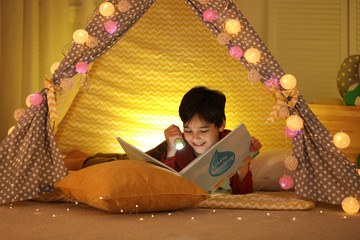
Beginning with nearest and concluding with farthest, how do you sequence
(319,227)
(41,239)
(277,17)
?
(41,239), (319,227), (277,17)

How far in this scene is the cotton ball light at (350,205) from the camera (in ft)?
6.48

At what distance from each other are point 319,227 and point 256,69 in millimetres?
777

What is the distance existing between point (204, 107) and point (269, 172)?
0.52 metres

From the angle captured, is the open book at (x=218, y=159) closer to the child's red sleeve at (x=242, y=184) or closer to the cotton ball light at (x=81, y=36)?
the child's red sleeve at (x=242, y=184)

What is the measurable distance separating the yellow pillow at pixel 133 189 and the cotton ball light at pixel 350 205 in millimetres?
597

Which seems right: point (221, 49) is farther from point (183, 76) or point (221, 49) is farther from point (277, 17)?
point (277, 17)

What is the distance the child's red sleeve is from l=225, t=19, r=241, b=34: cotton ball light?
25.9 inches

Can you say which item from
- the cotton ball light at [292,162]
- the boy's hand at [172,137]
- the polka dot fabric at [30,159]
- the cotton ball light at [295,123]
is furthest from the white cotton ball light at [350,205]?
the polka dot fabric at [30,159]

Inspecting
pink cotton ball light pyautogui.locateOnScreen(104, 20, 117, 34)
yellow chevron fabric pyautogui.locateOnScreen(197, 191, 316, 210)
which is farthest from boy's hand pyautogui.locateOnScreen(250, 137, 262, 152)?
pink cotton ball light pyautogui.locateOnScreen(104, 20, 117, 34)

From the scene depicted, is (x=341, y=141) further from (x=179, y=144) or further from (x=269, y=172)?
(x=179, y=144)

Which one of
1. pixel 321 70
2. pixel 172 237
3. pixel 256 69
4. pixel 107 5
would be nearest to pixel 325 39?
pixel 321 70

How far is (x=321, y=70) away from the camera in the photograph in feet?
11.9

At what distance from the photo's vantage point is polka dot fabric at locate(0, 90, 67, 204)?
2080 millimetres

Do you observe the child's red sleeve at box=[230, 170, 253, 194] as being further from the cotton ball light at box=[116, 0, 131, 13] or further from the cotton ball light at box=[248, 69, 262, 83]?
the cotton ball light at box=[116, 0, 131, 13]
